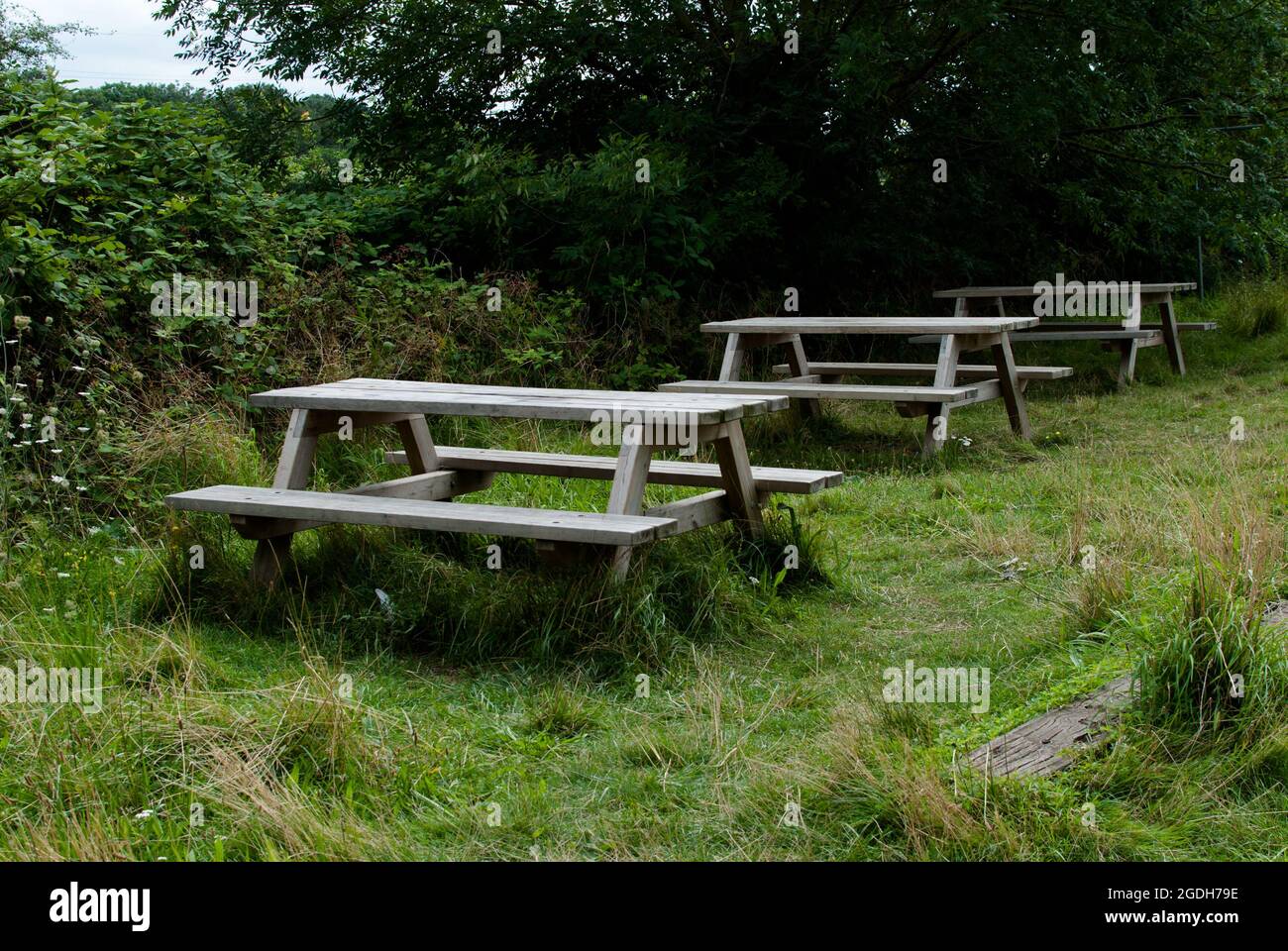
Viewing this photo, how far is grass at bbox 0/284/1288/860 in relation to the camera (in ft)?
9.27

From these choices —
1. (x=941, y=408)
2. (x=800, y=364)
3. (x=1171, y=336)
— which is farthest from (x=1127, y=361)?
(x=941, y=408)

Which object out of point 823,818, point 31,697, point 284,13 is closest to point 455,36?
point 284,13

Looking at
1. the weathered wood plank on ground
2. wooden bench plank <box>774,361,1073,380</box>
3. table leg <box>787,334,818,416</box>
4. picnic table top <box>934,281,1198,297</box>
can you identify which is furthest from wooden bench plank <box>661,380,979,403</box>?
the weathered wood plank on ground

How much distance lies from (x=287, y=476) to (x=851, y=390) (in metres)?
3.59

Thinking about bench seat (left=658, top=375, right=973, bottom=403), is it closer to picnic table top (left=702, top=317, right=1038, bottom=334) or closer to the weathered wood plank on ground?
picnic table top (left=702, top=317, right=1038, bottom=334)

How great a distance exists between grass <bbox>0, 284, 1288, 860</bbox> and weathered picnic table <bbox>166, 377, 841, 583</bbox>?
181mm

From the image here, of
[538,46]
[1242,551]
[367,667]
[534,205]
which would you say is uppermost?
[538,46]

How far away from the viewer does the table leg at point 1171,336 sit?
34.2 ft

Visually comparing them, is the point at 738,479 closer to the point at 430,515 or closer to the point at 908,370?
the point at 430,515

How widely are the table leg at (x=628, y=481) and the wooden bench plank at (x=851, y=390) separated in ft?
9.82

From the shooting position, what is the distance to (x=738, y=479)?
16.0ft

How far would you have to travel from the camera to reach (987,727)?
10.9 ft

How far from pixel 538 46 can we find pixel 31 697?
8047 millimetres
